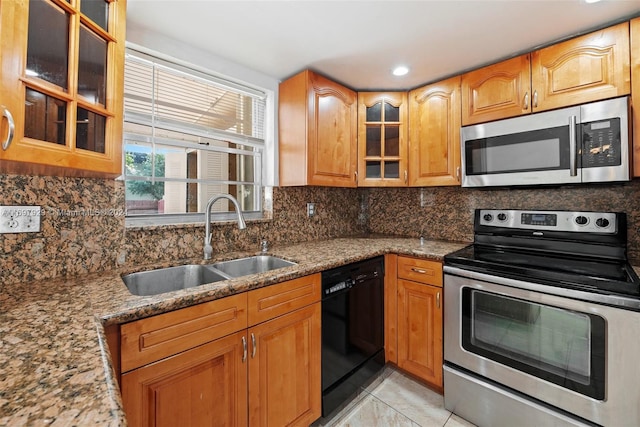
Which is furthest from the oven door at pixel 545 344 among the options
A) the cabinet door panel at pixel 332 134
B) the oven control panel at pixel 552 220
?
the cabinet door panel at pixel 332 134

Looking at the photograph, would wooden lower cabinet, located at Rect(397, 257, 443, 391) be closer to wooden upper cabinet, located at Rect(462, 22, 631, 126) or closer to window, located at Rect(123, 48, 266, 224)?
wooden upper cabinet, located at Rect(462, 22, 631, 126)

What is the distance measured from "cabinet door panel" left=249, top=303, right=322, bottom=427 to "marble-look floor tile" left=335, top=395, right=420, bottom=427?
25cm

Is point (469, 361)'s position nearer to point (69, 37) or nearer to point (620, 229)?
point (620, 229)

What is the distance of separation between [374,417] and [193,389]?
112 cm

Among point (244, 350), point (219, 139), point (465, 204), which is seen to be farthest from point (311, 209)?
point (244, 350)

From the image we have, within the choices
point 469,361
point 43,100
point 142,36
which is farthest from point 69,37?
point 469,361

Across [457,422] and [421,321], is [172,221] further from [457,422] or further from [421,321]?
[457,422]

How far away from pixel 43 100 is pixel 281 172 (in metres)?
1.38

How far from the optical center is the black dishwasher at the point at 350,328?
5.15 ft

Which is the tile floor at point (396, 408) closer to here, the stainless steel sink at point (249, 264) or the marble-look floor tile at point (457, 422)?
the marble-look floor tile at point (457, 422)

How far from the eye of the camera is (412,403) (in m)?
1.76

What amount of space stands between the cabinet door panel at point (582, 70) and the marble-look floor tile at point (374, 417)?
78.7 inches

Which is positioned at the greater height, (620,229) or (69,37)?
(69,37)

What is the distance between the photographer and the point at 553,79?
1.62 meters
